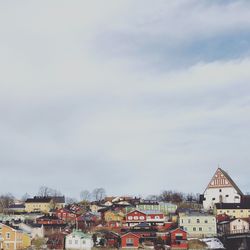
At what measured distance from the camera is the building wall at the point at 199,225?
7488 centimetres

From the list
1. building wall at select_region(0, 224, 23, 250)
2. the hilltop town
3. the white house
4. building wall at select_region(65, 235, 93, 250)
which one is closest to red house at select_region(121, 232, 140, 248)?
the hilltop town

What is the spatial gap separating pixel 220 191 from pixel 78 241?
5168cm

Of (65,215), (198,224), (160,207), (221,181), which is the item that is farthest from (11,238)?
(221,181)

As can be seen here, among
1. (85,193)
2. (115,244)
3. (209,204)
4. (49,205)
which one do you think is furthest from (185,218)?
(85,193)

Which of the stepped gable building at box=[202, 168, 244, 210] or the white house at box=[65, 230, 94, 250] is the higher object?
the stepped gable building at box=[202, 168, 244, 210]

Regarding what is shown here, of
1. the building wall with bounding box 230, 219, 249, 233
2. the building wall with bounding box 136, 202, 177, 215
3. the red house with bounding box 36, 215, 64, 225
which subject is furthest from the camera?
the building wall with bounding box 136, 202, 177, 215

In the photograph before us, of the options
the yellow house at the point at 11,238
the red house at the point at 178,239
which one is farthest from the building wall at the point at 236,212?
the yellow house at the point at 11,238

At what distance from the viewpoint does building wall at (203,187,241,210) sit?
10681cm

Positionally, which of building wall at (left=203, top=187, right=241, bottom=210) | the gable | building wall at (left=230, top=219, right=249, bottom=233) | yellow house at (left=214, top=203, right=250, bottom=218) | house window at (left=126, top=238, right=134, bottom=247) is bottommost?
house window at (left=126, top=238, right=134, bottom=247)

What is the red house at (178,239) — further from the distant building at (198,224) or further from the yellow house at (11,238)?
the yellow house at (11,238)

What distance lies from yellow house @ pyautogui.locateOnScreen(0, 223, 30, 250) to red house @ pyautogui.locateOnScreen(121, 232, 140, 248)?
534 inches

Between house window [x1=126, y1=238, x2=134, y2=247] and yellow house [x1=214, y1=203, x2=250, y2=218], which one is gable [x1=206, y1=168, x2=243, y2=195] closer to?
yellow house [x1=214, y1=203, x2=250, y2=218]

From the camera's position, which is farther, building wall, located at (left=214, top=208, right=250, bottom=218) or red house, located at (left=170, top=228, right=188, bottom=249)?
building wall, located at (left=214, top=208, right=250, bottom=218)

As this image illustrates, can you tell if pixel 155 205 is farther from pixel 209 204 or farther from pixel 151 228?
pixel 151 228
